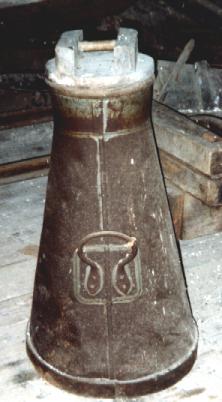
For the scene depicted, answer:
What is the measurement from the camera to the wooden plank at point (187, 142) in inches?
104

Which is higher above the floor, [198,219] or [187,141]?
[187,141]

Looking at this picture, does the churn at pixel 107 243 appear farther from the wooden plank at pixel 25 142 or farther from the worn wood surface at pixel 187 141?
the wooden plank at pixel 25 142

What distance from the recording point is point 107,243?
1773 mm

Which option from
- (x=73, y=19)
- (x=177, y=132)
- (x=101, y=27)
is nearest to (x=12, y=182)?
(x=177, y=132)

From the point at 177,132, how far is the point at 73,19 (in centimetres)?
343

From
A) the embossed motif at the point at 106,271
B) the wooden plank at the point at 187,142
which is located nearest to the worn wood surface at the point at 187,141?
the wooden plank at the point at 187,142

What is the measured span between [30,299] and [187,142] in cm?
102

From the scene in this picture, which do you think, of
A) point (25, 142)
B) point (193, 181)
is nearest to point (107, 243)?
point (193, 181)

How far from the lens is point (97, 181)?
1731mm

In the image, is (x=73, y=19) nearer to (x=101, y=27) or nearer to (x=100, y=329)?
(x=101, y=27)

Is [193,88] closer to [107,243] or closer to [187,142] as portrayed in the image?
[187,142]

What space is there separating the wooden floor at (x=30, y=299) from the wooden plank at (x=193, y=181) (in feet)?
0.89

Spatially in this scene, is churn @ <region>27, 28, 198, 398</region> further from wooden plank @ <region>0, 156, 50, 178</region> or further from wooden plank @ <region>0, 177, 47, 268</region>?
wooden plank @ <region>0, 156, 50, 178</region>

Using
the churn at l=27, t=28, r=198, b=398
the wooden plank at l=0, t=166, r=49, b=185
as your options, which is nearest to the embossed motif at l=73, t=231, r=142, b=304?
the churn at l=27, t=28, r=198, b=398
